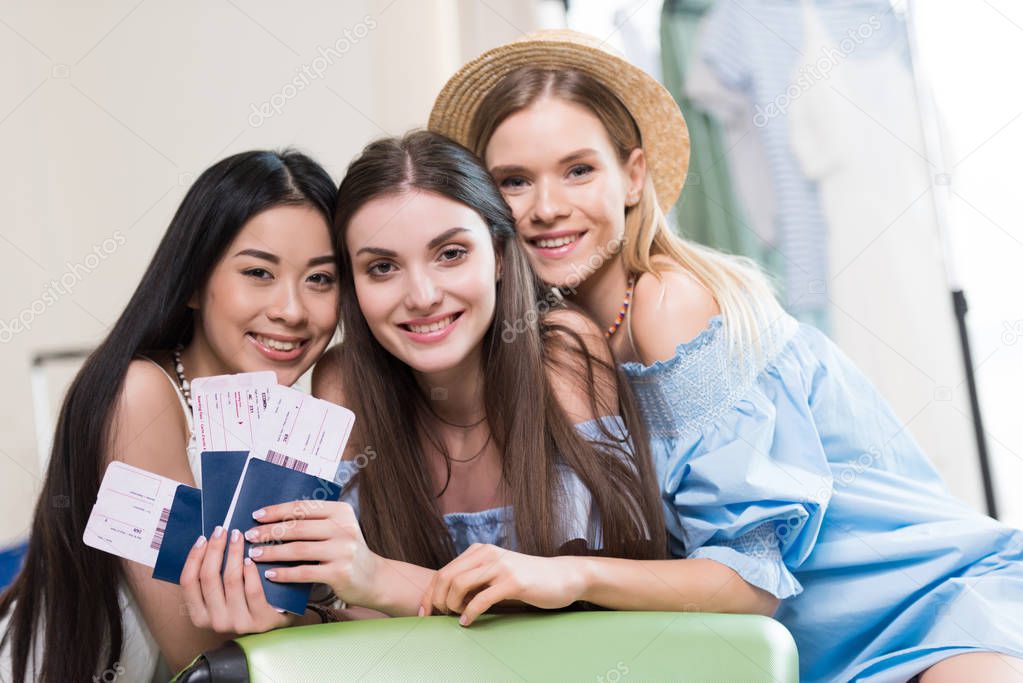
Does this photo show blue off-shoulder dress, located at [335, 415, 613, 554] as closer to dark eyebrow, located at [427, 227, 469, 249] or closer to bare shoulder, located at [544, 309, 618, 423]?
bare shoulder, located at [544, 309, 618, 423]

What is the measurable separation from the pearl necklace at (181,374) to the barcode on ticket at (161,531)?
1.06ft

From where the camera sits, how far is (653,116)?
1.72 m

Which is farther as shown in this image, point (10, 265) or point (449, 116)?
point (10, 265)

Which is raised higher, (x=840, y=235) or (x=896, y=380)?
(x=840, y=235)

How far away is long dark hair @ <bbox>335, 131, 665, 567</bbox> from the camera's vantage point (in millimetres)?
1347

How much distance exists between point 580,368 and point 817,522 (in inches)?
15.7

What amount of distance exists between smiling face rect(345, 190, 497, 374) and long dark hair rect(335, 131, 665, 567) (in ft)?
0.12

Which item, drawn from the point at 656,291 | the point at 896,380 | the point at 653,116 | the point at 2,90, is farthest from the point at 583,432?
the point at 2,90

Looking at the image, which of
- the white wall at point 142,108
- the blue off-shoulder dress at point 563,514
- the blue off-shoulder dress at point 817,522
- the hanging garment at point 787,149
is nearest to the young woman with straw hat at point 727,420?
the blue off-shoulder dress at point 817,522

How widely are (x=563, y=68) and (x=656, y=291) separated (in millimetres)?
438

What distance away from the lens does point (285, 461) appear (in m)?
1.17

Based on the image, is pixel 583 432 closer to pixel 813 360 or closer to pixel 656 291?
pixel 656 291

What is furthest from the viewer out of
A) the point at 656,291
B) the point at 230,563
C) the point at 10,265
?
the point at 10,265

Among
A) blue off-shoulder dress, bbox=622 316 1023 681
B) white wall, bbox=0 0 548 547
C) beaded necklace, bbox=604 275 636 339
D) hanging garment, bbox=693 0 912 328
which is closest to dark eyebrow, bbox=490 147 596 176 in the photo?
beaded necklace, bbox=604 275 636 339
